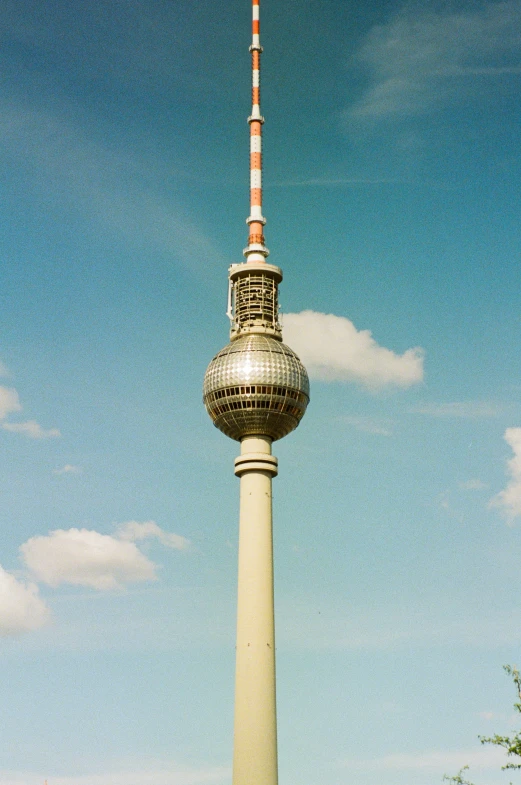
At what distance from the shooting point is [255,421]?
356 feet

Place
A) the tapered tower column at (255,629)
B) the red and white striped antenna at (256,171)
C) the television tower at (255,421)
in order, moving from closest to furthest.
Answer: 1. the tapered tower column at (255,629)
2. the television tower at (255,421)
3. the red and white striped antenna at (256,171)

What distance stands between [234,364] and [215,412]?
6203mm

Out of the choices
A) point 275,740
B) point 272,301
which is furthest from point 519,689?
point 272,301

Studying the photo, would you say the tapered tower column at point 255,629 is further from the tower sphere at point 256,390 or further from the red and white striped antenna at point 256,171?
the red and white striped antenna at point 256,171

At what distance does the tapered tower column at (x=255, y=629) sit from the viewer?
9400 centimetres

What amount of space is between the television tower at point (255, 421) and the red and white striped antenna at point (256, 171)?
0.43ft

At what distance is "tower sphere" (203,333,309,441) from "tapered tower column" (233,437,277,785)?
2.58 meters

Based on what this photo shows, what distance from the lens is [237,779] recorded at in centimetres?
9325

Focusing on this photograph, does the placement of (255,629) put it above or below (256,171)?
below

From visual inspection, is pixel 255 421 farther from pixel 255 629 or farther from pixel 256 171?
pixel 256 171

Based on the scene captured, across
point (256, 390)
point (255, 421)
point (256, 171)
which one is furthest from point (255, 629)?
point (256, 171)

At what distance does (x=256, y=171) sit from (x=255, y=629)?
5848 cm

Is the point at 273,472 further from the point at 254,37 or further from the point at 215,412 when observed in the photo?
the point at 254,37

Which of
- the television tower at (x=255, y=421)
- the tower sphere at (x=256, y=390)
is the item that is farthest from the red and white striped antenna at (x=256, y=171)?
the tower sphere at (x=256, y=390)
